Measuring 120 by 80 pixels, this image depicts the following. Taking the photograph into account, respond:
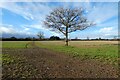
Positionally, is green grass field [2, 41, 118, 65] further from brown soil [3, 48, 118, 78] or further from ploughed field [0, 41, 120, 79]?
brown soil [3, 48, 118, 78]

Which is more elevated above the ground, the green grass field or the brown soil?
the green grass field

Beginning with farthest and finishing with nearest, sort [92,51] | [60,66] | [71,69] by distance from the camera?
[92,51] < [60,66] < [71,69]

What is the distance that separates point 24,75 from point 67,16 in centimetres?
2972

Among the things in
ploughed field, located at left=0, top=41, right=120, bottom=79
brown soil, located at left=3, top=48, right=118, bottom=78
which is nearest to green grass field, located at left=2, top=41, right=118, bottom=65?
ploughed field, located at left=0, top=41, right=120, bottom=79

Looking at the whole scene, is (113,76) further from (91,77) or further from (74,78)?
(74,78)

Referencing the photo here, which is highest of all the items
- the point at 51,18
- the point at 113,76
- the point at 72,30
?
the point at 51,18

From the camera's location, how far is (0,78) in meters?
6.05

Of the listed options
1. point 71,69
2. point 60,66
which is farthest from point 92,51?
point 71,69

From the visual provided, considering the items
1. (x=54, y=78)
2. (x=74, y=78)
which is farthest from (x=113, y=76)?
(x=54, y=78)

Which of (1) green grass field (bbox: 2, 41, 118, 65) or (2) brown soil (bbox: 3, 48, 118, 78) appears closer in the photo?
(2) brown soil (bbox: 3, 48, 118, 78)

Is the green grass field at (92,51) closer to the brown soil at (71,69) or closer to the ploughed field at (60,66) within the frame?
the ploughed field at (60,66)

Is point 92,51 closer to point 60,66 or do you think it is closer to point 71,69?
point 60,66

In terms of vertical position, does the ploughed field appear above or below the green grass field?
below

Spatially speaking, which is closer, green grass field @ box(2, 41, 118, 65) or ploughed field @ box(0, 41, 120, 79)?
ploughed field @ box(0, 41, 120, 79)
